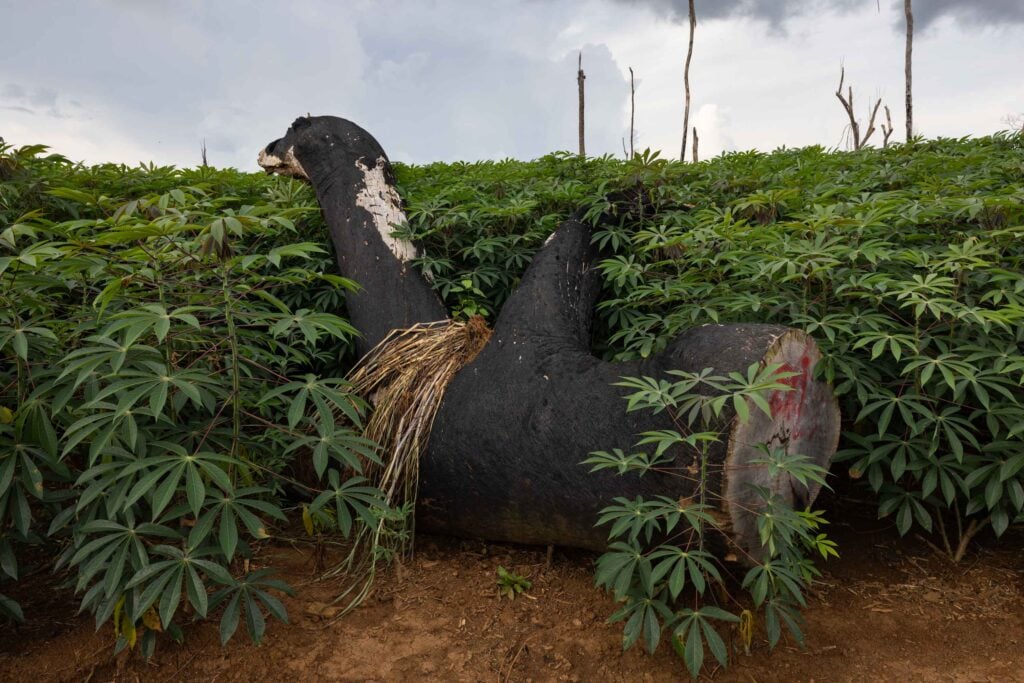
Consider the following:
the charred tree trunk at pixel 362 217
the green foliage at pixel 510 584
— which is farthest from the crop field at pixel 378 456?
the charred tree trunk at pixel 362 217

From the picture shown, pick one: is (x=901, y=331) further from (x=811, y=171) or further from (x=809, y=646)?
(x=811, y=171)

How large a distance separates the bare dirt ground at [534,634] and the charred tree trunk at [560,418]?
0.28m

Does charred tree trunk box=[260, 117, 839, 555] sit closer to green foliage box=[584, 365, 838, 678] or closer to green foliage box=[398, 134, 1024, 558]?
green foliage box=[584, 365, 838, 678]

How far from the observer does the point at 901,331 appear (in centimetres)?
261

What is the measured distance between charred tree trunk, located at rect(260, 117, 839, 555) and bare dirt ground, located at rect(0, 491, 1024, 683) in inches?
11.1

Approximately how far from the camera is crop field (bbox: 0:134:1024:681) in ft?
6.46

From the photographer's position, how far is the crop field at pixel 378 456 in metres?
1.97

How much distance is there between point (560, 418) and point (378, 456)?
712mm

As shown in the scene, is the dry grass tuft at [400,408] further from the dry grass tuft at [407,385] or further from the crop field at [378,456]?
the crop field at [378,456]

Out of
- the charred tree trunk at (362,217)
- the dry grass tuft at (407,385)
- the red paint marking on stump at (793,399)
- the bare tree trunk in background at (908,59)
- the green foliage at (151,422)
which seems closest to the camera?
the green foliage at (151,422)

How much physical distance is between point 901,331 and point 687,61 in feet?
54.2

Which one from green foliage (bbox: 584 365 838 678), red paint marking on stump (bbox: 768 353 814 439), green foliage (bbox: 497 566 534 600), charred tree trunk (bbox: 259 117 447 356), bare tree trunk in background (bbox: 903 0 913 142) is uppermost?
bare tree trunk in background (bbox: 903 0 913 142)

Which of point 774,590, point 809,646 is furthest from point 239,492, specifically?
point 809,646

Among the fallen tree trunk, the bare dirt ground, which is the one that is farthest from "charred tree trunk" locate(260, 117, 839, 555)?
the bare dirt ground
